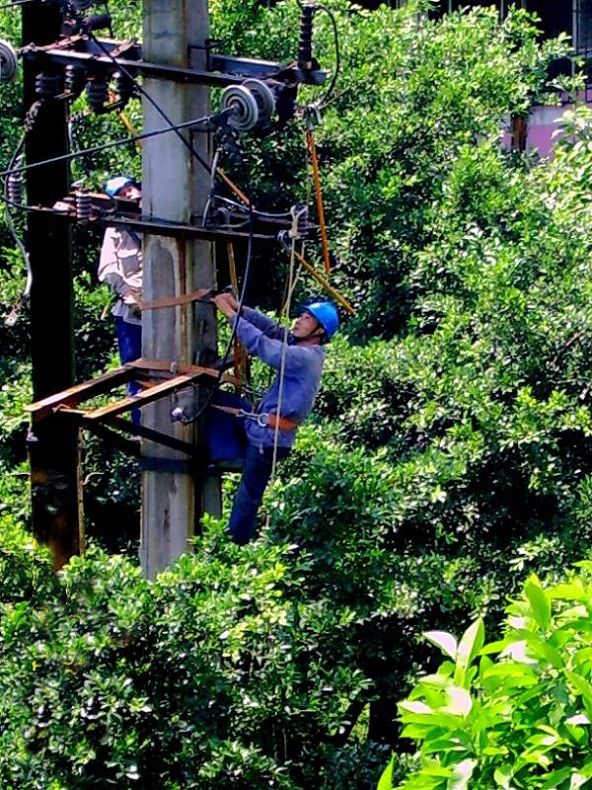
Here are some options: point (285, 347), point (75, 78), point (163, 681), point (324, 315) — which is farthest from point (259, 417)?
point (75, 78)

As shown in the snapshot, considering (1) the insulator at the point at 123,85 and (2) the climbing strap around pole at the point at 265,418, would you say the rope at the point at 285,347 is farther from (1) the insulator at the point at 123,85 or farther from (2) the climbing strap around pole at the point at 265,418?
(1) the insulator at the point at 123,85

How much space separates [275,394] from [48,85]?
205 cm

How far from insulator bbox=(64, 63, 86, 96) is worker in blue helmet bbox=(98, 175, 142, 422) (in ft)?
2.38

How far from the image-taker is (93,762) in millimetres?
7934

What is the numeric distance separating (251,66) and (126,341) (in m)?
2.00

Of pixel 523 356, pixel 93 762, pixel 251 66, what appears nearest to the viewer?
pixel 93 762

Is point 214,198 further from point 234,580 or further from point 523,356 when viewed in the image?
point 523,356

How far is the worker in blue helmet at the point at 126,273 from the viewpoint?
967 centimetres

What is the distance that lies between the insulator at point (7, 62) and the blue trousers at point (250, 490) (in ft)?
7.68

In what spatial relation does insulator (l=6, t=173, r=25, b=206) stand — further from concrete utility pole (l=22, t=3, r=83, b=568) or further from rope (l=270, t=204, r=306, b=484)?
rope (l=270, t=204, r=306, b=484)

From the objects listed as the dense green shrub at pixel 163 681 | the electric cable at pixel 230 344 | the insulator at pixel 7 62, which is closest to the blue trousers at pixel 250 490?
the electric cable at pixel 230 344

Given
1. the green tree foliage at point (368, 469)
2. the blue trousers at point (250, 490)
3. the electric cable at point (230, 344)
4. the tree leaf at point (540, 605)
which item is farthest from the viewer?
the blue trousers at point (250, 490)

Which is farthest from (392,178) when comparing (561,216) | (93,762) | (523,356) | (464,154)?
(93,762)

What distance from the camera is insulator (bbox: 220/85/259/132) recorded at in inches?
328
